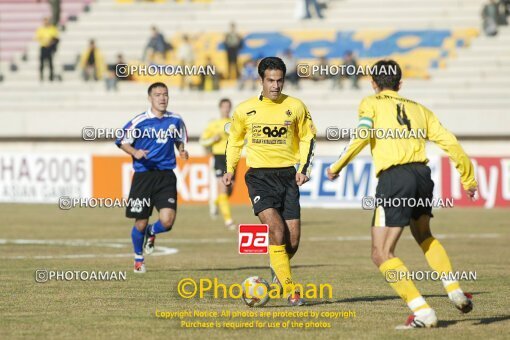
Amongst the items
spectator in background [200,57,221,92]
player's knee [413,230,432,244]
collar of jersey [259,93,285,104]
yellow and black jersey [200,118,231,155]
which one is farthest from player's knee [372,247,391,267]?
spectator in background [200,57,221,92]

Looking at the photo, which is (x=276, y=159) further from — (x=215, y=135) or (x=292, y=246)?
(x=215, y=135)

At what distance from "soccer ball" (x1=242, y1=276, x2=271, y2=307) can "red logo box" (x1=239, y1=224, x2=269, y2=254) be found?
0.31 metres

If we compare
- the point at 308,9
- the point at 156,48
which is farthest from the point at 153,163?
the point at 308,9

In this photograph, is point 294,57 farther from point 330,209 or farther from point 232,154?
point 232,154

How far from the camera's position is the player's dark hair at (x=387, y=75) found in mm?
10539

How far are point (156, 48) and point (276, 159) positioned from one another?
3019 cm

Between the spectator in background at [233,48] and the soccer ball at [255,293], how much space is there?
29.3 meters

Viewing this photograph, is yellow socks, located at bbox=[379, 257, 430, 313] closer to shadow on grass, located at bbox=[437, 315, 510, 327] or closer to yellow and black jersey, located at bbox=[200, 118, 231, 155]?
shadow on grass, located at bbox=[437, 315, 510, 327]

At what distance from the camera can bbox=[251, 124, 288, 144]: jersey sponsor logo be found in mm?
12500

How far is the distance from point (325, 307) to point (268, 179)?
57.6 inches

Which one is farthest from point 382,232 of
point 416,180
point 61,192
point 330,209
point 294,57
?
point 294,57

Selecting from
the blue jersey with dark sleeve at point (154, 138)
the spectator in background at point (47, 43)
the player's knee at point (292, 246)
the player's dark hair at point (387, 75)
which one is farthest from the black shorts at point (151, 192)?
the spectator in background at point (47, 43)

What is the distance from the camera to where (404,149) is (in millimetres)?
10531

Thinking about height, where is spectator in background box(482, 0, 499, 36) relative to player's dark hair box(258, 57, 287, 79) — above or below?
above
